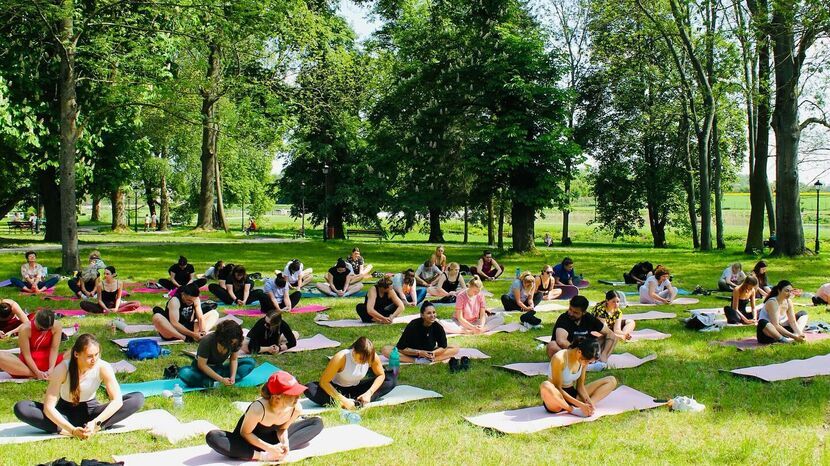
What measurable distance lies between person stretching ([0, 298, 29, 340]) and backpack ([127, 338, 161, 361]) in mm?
1789

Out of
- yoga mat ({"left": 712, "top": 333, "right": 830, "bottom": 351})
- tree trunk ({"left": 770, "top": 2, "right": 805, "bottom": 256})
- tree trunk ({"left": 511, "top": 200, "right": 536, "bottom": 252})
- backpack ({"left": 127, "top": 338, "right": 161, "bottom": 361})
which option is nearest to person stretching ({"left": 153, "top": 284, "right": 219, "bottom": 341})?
backpack ({"left": 127, "top": 338, "right": 161, "bottom": 361})

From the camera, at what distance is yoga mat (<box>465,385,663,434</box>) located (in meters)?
6.89

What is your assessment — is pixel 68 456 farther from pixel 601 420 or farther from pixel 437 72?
pixel 437 72

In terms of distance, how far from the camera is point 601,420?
7.14 m

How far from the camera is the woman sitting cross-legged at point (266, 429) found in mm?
5898

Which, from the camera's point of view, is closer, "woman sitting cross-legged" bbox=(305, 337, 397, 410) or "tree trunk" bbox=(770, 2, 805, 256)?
"woman sitting cross-legged" bbox=(305, 337, 397, 410)

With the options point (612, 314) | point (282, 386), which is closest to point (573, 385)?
point (282, 386)

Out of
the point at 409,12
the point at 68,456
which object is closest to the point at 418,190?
the point at 409,12

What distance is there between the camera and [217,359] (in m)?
8.43

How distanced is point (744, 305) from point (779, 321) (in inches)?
64.8

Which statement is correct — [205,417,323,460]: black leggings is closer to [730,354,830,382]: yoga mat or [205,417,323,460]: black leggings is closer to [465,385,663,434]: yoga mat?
[465,385,663,434]: yoga mat

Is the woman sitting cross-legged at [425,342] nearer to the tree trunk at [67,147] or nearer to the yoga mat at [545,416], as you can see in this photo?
the yoga mat at [545,416]

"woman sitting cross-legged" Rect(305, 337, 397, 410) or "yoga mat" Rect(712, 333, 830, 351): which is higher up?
"woman sitting cross-legged" Rect(305, 337, 397, 410)

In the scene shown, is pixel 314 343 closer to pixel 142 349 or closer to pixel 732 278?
pixel 142 349
